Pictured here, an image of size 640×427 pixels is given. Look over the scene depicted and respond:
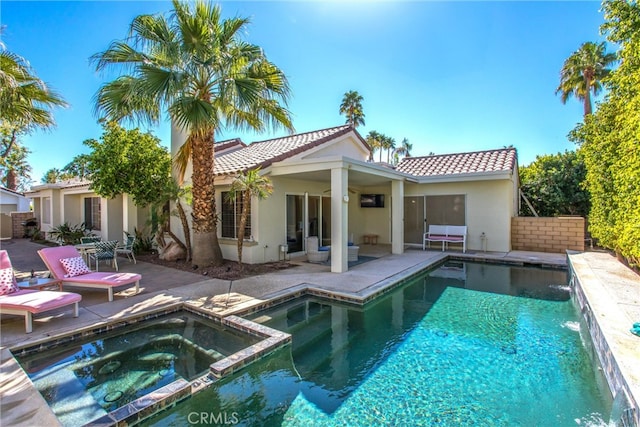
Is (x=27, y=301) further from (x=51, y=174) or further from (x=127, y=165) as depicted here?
(x=51, y=174)

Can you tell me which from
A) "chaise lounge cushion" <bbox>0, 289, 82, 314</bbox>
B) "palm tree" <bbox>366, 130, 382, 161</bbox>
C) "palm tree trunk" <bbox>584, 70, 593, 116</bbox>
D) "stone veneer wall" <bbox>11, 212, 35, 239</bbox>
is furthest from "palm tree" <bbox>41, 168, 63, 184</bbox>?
"palm tree trunk" <bbox>584, 70, 593, 116</bbox>

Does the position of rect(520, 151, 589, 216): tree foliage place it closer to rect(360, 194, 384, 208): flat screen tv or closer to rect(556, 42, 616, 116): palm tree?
rect(556, 42, 616, 116): palm tree

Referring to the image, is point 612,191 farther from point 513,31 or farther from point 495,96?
point 495,96

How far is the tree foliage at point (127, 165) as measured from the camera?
460 inches

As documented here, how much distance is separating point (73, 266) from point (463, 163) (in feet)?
55.9

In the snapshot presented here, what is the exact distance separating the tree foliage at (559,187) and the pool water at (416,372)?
13684mm

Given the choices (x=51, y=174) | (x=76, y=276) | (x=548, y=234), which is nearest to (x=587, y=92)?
(x=548, y=234)

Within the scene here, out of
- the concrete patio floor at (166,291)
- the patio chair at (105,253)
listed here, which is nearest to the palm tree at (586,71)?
the concrete patio floor at (166,291)

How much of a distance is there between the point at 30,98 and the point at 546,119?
26.4 metres

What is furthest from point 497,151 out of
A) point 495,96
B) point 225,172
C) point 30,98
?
point 30,98

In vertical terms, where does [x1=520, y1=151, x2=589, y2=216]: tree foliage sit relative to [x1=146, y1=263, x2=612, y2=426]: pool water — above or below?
above

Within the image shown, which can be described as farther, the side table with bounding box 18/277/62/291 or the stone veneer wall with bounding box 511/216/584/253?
the stone veneer wall with bounding box 511/216/584/253

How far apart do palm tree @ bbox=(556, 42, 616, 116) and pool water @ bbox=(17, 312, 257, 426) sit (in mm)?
27598

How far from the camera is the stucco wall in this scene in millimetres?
14711
